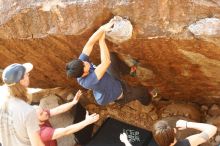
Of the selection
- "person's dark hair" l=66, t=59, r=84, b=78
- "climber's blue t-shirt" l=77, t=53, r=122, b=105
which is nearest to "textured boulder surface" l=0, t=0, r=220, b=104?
"climber's blue t-shirt" l=77, t=53, r=122, b=105

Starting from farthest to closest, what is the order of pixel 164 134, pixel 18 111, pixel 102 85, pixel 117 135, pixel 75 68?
pixel 117 135 → pixel 102 85 → pixel 75 68 → pixel 18 111 → pixel 164 134

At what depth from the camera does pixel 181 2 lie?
412cm

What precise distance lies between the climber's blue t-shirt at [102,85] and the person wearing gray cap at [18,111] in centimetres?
55

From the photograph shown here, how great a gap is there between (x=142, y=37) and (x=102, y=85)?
58 centimetres

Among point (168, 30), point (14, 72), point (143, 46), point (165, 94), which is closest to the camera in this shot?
point (14, 72)

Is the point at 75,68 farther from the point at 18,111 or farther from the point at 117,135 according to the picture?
the point at 117,135

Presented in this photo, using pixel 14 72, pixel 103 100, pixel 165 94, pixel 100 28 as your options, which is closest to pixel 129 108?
pixel 165 94

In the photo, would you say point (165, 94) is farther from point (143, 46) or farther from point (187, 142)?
point (187, 142)

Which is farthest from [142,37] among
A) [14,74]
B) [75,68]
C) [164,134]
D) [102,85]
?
[14,74]

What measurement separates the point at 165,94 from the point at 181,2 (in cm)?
180

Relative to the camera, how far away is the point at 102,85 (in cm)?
434

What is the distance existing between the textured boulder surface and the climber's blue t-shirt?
14.7 inches

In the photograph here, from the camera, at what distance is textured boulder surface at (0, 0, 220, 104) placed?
13.6ft

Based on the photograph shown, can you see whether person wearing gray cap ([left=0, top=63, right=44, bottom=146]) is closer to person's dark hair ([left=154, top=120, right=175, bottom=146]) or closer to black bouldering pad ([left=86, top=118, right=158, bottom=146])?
person's dark hair ([left=154, top=120, right=175, bottom=146])
